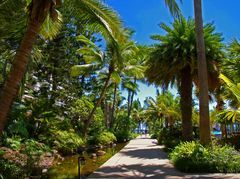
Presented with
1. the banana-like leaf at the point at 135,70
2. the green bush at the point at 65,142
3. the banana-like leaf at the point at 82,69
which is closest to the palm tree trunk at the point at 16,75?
the green bush at the point at 65,142

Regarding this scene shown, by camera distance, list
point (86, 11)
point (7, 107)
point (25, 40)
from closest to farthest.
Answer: point (7, 107), point (25, 40), point (86, 11)

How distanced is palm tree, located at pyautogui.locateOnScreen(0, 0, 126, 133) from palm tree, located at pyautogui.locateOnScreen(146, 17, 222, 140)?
8.56 m

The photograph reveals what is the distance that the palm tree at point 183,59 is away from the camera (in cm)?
1891

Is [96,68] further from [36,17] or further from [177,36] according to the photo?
[36,17]

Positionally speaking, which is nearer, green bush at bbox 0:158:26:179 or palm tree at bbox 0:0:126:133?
palm tree at bbox 0:0:126:133

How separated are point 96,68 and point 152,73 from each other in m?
10.9

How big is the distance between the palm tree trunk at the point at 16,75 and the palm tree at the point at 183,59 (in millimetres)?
11507

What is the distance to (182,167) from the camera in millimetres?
12477

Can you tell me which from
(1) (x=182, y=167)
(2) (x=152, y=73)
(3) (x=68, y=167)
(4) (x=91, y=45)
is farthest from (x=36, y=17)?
(4) (x=91, y=45)

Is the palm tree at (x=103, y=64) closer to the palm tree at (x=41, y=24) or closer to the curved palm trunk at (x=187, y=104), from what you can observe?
the curved palm trunk at (x=187, y=104)

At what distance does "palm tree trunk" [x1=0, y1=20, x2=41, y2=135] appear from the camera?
25.4 feet

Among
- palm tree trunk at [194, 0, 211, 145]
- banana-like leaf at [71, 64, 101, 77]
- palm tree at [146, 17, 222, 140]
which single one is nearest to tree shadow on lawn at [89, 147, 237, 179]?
palm tree trunk at [194, 0, 211, 145]

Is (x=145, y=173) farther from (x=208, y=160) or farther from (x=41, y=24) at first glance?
(x=41, y=24)

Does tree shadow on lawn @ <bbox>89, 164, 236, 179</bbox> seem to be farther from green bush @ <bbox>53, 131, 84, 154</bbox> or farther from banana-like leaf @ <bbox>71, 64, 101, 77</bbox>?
banana-like leaf @ <bbox>71, 64, 101, 77</bbox>
